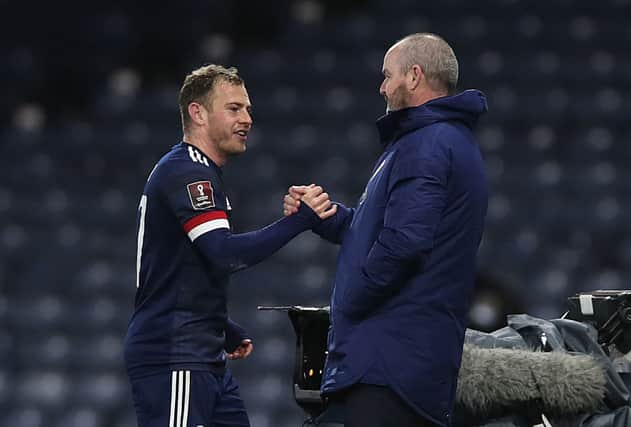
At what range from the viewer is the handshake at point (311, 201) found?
2.85 metres

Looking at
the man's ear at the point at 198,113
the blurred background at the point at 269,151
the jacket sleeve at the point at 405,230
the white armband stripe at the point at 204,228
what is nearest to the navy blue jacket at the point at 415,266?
the jacket sleeve at the point at 405,230

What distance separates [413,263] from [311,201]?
41 centimetres

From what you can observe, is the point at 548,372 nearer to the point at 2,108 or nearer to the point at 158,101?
the point at 158,101

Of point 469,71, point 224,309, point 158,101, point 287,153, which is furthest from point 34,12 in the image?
point 224,309

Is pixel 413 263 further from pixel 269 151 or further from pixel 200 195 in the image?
pixel 269 151

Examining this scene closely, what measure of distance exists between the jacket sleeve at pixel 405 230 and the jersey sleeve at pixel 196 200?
1.28 ft

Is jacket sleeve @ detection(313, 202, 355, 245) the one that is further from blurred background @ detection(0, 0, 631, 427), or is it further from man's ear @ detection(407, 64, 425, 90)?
blurred background @ detection(0, 0, 631, 427)

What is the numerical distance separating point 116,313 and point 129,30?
253 cm

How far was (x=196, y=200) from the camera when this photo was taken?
278cm

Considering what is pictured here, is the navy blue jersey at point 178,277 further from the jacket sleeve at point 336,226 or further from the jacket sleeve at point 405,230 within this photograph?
the jacket sleeve at point 405,230

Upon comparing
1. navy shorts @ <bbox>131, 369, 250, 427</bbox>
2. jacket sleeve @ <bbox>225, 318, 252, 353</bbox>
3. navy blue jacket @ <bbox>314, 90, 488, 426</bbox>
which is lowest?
navy shorts @ <bbox>131, 369, 250, 427</bbox>

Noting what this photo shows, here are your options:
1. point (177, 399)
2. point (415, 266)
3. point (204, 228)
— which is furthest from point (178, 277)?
point (415, 266)

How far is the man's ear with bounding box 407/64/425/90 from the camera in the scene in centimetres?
268

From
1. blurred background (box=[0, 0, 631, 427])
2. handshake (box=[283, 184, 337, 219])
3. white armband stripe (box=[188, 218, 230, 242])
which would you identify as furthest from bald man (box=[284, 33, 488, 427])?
blurred background (box=[0, 0, 631, 427])
